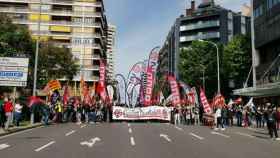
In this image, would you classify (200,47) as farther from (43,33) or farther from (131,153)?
(131,153)

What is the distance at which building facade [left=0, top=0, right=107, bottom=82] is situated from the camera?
87.1m

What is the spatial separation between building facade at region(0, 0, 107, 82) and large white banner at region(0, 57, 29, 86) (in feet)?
211

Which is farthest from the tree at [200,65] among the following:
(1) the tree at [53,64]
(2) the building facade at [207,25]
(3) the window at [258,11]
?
(2) the building facade at [207,25]

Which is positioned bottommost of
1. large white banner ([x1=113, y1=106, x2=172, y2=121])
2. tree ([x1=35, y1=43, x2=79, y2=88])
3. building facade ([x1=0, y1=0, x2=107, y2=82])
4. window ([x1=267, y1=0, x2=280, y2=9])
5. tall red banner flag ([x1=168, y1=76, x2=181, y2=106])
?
large white banner ([x1=113, y1=106, x2=172, y2=121])

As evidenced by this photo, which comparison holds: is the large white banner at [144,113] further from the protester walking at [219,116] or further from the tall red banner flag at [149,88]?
the protester walking at [219,116]

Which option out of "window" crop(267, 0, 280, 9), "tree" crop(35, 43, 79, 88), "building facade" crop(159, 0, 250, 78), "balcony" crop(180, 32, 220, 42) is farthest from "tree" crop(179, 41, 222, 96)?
"balcony" crop(180, 32, 220, 42)

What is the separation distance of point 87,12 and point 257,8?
46447 millimetres

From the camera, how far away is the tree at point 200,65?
65.0m

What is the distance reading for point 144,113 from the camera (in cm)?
3538

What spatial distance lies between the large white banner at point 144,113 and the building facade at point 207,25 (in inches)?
2563

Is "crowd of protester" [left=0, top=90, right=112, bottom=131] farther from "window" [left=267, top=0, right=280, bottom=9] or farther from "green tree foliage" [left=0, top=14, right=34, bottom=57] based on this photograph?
"window" [left=267, top=0, right=280, bottom=9]

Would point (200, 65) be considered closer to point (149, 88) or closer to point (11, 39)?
point (149, 88)

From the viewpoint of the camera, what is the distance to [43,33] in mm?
86812

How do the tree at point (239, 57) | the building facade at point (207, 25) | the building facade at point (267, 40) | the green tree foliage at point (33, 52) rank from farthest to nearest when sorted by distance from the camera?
the building facade at point (207, 25), the tree at point (239, 57), the building facade at point (267, 40), the green tree foliage at point (33, 52)
